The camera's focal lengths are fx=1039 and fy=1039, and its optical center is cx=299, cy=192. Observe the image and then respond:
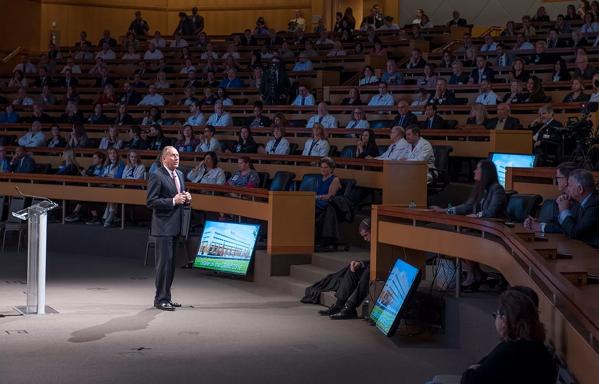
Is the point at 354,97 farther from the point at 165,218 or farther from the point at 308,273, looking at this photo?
the point at 165,218

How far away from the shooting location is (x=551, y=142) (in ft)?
38.4

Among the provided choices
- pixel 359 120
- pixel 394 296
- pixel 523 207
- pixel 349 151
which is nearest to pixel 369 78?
pixel 359 120

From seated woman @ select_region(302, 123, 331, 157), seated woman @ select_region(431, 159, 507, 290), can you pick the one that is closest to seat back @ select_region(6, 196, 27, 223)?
seated woman @ select_region(302, 123, 331, 157)

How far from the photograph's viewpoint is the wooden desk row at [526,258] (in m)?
4.64

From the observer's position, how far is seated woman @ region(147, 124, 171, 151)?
1608 centimetres

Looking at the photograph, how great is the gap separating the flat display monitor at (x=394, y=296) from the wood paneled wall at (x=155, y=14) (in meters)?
18.6

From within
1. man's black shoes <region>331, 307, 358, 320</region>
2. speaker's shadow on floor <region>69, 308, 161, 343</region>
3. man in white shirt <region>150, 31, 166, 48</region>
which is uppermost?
man in white shirt <region>150, 31, 166, 48</region>

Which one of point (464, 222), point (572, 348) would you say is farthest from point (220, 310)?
point (572, 348)

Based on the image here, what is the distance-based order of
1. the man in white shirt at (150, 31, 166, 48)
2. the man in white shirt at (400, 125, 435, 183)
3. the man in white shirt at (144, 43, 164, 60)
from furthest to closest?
the man in white shirt at (150, 31, 166, 48)
the man in white shirt at (144, 43, 164, 60)
the man in white shirt at (400, 125, 435, 183)

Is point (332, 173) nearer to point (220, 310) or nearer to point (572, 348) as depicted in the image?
point (220, 310)

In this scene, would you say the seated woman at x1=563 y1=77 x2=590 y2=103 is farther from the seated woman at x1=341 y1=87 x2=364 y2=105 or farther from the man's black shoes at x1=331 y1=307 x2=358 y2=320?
the man's black shoes at x1=331 y1=307 x2=358 y2=320

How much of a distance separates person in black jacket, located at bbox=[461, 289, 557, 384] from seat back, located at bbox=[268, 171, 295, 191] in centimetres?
804

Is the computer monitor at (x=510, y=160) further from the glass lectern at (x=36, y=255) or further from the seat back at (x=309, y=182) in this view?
the glass lectern at (x=36, y=255)

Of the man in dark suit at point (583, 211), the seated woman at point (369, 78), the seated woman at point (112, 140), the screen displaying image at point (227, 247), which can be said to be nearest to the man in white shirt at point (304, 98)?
the seated woman at point (369, 78)
